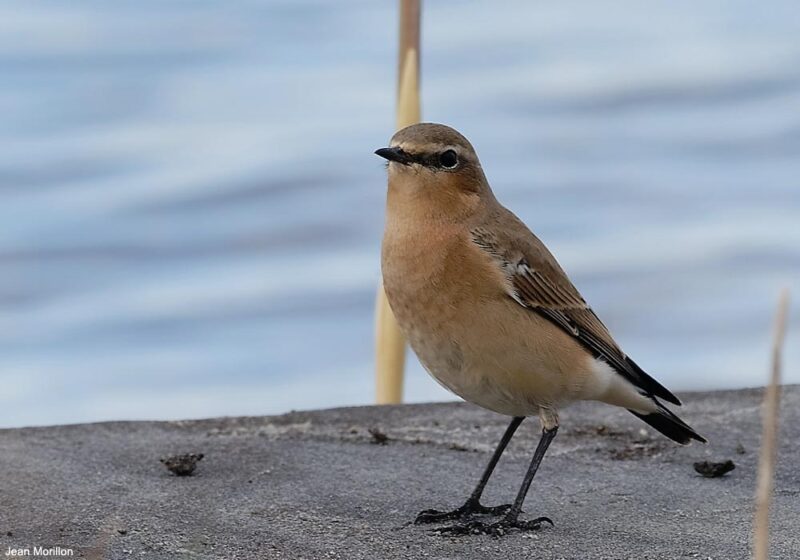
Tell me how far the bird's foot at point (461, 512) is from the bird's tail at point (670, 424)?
0.80 meters

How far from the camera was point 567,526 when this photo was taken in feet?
15.4

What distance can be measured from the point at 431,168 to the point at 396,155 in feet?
0.58

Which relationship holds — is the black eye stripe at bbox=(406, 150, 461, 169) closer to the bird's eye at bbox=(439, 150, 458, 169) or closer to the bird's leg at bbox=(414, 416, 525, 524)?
the bird's eye at bbox=(439, 150, 458, 169)

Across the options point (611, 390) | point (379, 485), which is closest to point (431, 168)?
point (611, 390)

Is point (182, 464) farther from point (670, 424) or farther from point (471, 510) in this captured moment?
point (670, 424)

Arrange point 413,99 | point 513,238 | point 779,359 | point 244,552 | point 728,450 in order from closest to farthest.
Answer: point 779,359 → point 244,552 → point 513,238 → point 728,450 → point 413,99

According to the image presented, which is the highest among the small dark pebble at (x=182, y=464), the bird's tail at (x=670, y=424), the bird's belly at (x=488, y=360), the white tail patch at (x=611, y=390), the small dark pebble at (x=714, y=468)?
the bird's belly at (x=488, y=360)

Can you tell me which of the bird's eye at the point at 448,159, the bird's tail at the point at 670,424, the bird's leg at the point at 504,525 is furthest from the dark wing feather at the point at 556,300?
the bird's leg at the point at 504,525

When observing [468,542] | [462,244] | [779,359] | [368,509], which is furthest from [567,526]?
[779,359]

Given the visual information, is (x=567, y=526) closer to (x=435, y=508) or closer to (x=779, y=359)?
(x=435, y=508)

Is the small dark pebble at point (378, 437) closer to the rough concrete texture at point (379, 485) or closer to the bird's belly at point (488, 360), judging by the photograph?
the rough concrete texture at point (379, 485)

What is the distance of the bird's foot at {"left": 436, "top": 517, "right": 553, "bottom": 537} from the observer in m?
4.62

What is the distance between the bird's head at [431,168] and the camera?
5078 mm

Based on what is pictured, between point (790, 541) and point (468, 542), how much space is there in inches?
42.5
